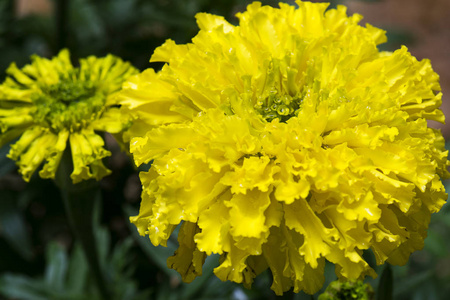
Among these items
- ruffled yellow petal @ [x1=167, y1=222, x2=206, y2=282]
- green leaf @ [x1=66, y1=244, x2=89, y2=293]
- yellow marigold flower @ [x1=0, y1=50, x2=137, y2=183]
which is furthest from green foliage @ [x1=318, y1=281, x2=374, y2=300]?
green leaf @ [x1=66, y1=244, x2=89, y2=293]

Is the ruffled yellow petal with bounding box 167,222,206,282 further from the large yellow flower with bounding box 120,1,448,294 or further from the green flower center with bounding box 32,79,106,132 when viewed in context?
the green flower center with bounding box 32,79,106,132

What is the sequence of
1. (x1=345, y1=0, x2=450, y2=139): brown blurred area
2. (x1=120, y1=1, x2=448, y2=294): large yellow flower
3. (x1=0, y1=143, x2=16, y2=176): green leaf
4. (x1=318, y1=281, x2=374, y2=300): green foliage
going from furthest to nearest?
(x1=345, y1=0, x2=450, y2=139): brown blurred area
(x1=0, y1=143, x2=16, y2=176): green leaf
(x1=318, y1=281, x2=374, y2=300): green foliage
(x1=120, y1=1, x2=448, y2=294): large yellow flower

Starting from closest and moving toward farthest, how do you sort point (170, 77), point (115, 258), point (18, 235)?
1. point (170, 77)
2. point (115, 258)
3. point (18, 235)

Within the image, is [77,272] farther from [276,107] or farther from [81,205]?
[276,107]

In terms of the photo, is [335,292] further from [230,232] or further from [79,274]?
[79,274]

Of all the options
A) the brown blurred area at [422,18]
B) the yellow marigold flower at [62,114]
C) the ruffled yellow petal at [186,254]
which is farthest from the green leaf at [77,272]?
the brown blurred area at [422,18]

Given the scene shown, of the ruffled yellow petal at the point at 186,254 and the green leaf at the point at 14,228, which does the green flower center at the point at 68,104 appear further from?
the green leaf at the point at 14,228

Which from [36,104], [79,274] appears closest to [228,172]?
[36,104]
